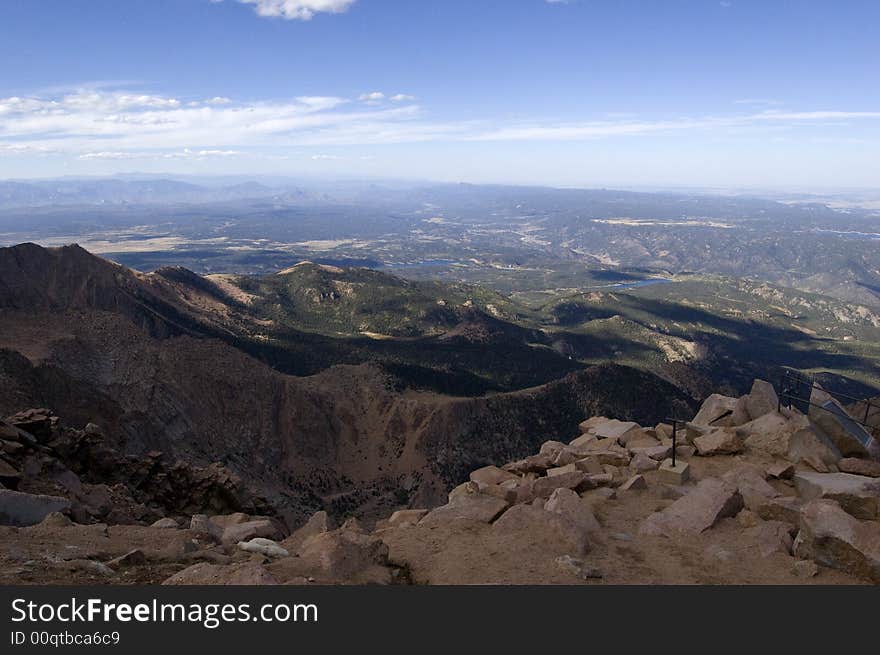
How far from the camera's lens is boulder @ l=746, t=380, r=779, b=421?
2155 centimetres

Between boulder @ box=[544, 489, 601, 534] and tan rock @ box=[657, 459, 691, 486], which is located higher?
boulder @ box=[544, 489, 601, 534]

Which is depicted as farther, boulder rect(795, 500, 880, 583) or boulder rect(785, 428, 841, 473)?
boulder rect(785, 428, 841, 473)

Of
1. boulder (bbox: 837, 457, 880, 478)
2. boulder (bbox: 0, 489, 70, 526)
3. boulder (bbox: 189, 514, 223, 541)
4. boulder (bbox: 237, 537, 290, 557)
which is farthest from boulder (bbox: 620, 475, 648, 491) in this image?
boulder (bbox: 0, 489, 70, 526)

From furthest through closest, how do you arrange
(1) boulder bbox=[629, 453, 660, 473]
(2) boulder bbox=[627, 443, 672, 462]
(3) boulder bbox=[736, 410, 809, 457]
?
(2) boulder bbox=[627, 443, 672, 462]
(3) boulder bbox=[736, 410, 809, 457]
(1) boulder bbox=[629, 453, 660, 473]

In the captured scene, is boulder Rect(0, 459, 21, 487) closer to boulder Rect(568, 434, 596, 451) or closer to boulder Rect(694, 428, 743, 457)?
boulder Rect(568, 434, 596, 451)

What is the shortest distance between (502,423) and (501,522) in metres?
51.7

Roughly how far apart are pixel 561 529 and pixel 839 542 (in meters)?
5.23

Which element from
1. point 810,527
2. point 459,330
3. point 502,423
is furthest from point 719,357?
point 810,527

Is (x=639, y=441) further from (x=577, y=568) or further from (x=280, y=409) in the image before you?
(x=280, y=409)

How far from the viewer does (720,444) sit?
62.2ft

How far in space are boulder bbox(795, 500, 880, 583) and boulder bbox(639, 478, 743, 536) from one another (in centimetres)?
197

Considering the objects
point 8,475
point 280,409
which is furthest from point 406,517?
point 280,409

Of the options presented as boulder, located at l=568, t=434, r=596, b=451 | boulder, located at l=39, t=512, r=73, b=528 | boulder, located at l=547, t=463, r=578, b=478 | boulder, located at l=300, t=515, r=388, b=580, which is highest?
boulder, located at l=300, t=515, r=388, b=580

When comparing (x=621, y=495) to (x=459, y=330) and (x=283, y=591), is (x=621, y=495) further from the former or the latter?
(x=459, y=330)
